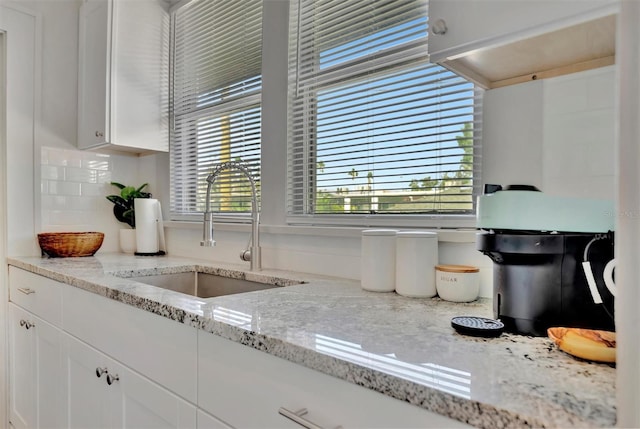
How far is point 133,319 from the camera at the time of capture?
125cm

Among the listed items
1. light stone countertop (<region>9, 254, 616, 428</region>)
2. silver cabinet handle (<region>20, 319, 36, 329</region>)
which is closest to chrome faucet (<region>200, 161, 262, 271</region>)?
light stone countertop (<region>9, 254, 616, 428</region>)

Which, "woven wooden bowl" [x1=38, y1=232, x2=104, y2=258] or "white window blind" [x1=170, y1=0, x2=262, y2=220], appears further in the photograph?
"woven wooden bowl" [x1=38, y1=232, x2=104, y2=258]

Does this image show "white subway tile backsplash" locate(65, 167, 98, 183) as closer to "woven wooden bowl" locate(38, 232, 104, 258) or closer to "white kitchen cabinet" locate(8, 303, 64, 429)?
"woven wooden bowl" locate(38, 232, 104, 258)

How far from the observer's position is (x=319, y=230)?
1.64 m

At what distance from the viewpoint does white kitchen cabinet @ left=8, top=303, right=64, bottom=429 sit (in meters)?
1.71

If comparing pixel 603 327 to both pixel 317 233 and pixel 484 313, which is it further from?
pixel 317 233

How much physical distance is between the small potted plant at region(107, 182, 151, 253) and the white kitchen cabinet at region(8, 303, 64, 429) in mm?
627

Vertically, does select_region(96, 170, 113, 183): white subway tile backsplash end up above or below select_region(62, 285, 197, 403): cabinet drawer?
above

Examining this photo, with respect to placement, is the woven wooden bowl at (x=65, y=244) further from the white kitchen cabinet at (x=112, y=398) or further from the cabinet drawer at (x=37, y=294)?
the white kitchen cabinet at (x=112, y=398)

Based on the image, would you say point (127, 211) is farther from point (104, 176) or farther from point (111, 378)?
point (111, 378)

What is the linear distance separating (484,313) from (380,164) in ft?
2.27

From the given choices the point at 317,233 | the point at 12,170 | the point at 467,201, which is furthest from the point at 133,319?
the point at 12,170

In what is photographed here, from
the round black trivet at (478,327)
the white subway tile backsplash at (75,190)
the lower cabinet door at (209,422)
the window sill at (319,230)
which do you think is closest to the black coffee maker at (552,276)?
the round black trivet at (478,327)

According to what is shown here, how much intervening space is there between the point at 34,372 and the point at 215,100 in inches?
61.3
